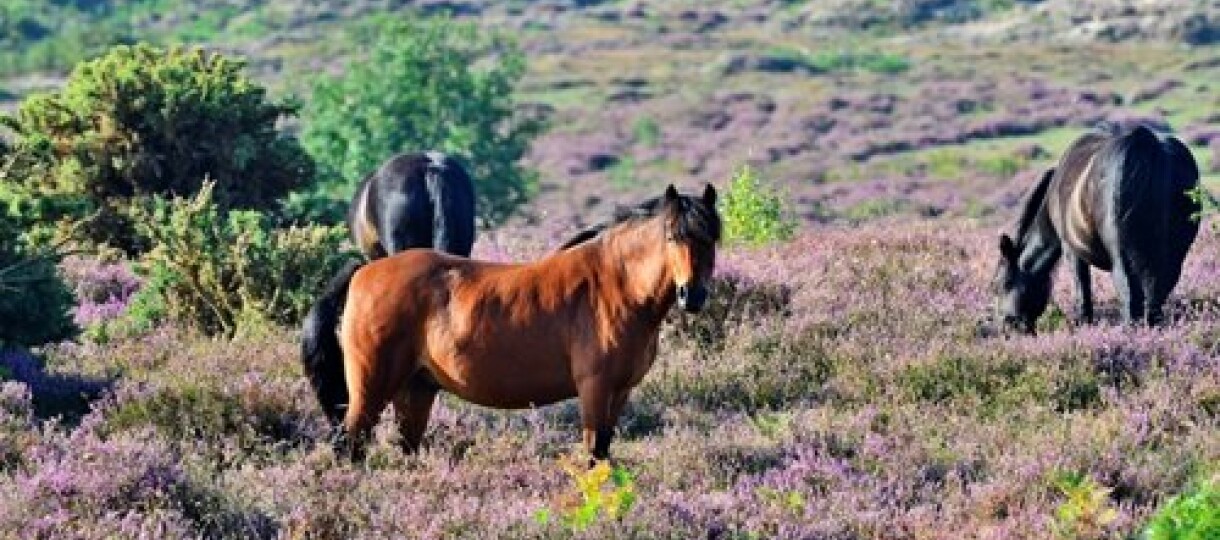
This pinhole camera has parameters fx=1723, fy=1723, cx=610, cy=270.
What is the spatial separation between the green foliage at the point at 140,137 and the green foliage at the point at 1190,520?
Answer: 40.0ft

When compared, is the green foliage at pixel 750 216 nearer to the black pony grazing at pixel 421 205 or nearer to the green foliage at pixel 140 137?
the black pony grazing at pixel 421 205

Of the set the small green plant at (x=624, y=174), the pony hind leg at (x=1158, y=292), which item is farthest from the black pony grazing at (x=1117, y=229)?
the small green plant at (x=624, y=174)

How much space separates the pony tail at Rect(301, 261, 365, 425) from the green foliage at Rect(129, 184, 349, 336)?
3.81m

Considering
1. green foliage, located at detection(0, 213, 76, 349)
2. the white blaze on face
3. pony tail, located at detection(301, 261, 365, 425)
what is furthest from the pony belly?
the white blaze on face

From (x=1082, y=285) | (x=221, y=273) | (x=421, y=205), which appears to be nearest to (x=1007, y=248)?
(x=1082, y=285)

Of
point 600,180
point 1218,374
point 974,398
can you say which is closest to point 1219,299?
point 1218,374

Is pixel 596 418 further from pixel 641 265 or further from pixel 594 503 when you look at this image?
pixel 594 503

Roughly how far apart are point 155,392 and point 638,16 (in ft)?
253

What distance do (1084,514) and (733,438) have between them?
2464 millimetres

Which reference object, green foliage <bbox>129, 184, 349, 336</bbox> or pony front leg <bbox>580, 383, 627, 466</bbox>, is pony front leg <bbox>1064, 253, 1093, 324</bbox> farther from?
green foliage <bbox>129, 184, 349, 336</bbox>

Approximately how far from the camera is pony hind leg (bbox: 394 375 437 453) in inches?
344

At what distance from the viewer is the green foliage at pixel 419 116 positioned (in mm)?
30844

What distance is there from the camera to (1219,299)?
40.1 feet

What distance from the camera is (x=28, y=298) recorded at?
433 inches
